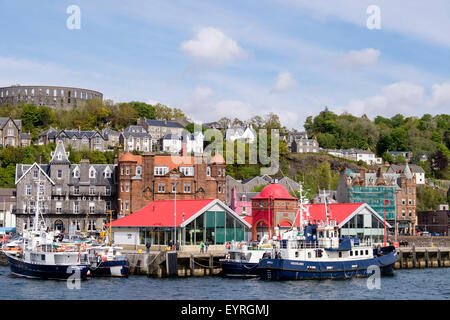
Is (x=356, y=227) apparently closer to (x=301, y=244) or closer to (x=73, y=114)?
(x=301, y=244)

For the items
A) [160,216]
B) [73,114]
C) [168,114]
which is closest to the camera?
[160,216]

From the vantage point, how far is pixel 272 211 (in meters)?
78.2

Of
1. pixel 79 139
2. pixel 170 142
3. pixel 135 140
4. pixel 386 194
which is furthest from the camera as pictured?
pixel 170 142

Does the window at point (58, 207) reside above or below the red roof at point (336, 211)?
above

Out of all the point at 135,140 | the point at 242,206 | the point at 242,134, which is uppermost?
the point at 242,134

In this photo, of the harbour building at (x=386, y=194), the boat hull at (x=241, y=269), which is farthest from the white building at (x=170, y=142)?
the boat hull at (x=241, y=269)

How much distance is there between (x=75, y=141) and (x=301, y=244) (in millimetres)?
98084

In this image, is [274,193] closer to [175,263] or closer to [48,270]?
[175,263]

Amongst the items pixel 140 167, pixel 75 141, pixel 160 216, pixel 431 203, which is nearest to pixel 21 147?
pixel 75 141

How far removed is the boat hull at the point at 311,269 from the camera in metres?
57.9

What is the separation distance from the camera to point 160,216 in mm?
71625

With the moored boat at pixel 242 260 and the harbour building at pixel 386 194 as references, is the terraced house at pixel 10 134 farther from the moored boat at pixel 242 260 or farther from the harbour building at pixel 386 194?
the moored boat at pixel 242 260

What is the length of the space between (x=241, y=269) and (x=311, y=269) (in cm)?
653

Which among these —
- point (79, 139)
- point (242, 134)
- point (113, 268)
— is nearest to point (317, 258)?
point (113, 268)
